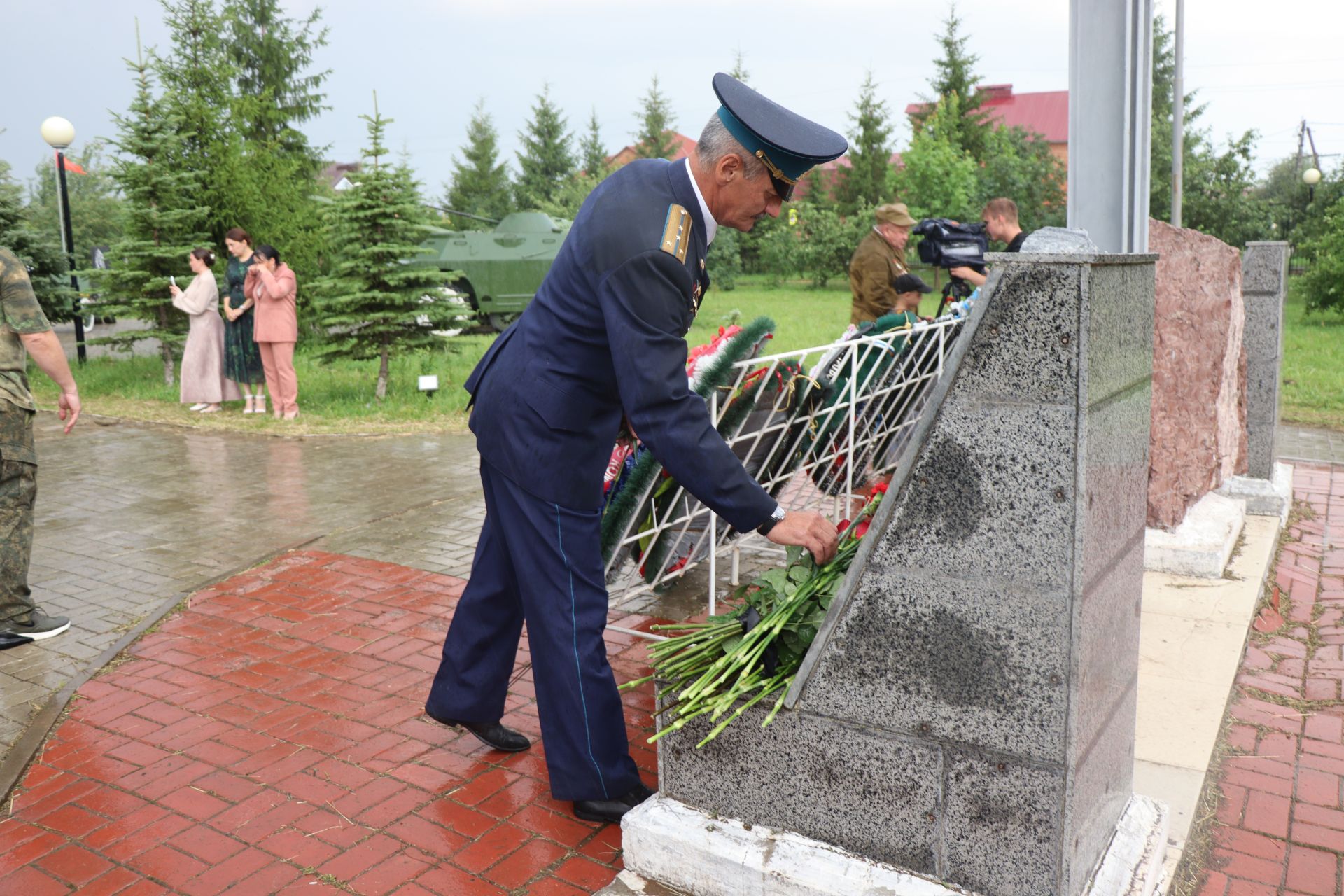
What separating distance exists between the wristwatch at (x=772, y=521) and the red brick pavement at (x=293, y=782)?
1.00 metres

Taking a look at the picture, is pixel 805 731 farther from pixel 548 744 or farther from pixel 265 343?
pixel 265 343

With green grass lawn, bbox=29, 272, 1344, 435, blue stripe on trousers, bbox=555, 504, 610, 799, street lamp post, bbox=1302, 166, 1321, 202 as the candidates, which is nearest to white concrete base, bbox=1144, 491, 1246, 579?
green grass lawn, bbox=29, 272, 1344, 435

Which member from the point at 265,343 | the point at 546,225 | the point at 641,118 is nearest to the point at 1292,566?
the point at 265,343

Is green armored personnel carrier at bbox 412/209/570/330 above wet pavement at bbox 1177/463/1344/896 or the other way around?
above

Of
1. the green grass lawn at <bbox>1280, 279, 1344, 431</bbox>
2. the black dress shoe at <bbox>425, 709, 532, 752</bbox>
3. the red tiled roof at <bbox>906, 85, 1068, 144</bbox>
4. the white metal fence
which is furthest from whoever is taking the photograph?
the red tiled roof at <bbox>906, 85, 1068, 144</bbox>

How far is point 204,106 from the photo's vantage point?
1368 centimetres

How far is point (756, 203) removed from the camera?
263cm

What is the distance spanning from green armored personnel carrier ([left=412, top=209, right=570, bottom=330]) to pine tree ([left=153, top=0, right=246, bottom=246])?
6309 millimetres

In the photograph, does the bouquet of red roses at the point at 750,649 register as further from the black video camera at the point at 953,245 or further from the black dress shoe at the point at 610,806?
the black video camera at the point at 953,245

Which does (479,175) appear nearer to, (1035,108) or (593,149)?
(593,149)

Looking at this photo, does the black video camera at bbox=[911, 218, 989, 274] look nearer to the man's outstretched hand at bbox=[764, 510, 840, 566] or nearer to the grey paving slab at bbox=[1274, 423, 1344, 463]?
the grey paving slab at bbox=[1274, 423, 1344, 463]

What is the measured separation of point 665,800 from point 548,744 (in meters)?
0.46

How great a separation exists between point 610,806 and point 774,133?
1850 mm

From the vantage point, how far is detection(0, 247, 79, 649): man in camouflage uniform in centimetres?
452
